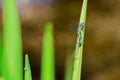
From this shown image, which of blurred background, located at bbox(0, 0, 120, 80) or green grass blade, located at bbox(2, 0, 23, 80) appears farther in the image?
blurred background, located at bbox(0, 0, 120, 80)

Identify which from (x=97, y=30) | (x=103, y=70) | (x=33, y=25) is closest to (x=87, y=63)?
(x=103, y=70)

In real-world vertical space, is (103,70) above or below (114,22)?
below

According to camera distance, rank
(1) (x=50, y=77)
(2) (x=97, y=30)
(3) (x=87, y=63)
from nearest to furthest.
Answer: (1) (x=50, y=77) → (3) (x=87, y=63) → (2) (x=97, y=30)

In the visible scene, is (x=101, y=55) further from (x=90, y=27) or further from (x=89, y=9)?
(x=89, y=9)

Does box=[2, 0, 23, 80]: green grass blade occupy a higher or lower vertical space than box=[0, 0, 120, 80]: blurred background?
higher

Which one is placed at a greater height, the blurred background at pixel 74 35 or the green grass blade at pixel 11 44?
the green grass blade at pixel 11 44
